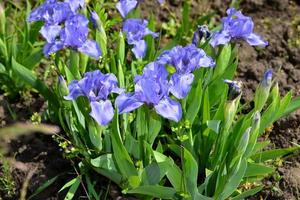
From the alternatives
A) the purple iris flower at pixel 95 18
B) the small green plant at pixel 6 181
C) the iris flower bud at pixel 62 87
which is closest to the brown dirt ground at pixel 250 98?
A: the small green plant at pixel 6 181

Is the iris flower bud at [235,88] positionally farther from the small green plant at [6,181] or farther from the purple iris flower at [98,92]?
the small green plant at [6,181]

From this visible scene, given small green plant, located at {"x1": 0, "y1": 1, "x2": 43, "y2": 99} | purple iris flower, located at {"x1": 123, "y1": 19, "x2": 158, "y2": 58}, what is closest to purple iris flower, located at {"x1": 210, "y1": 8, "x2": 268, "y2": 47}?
purple iris flower, located at {"x1": 123, "y1": 19, "x2": 158, "y2": 58}

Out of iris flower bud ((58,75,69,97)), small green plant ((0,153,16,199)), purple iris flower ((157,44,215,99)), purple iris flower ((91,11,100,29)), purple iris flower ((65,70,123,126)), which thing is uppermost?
purple iris flower ((91,11,100,29))

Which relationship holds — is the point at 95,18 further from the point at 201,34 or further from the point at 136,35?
the point at 201,34

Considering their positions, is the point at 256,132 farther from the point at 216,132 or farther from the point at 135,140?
the point at 135,140

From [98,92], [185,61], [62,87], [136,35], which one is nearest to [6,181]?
[62,87]

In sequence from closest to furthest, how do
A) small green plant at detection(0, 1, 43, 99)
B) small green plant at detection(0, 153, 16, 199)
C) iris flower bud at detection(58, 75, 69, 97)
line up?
iris flower bud at detection(58, 75, 69, 97) < small green plant at detection(0, 153, 16, 199) < small green plant at detection(0, 1, 43, 99)

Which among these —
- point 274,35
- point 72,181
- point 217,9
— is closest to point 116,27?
point 217,9

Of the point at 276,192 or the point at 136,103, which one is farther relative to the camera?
the point at 276,192

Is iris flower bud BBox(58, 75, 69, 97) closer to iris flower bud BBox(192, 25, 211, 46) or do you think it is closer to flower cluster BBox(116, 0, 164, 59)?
flower cluster BBox(116, 0, 164, 59)
